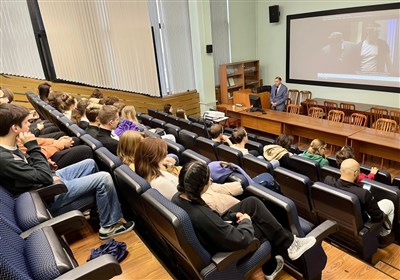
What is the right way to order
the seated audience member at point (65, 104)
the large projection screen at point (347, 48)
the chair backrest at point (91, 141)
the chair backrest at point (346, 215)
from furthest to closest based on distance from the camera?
the large projection screen at point (347, 48), the seated audience member at point (65, 104), the chair backrest at point (91, 141), the chair backrest at point (346, 215)

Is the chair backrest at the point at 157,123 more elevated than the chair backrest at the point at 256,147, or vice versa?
the chair backrest at the point at 157,123

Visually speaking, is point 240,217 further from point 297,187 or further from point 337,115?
point 337,115

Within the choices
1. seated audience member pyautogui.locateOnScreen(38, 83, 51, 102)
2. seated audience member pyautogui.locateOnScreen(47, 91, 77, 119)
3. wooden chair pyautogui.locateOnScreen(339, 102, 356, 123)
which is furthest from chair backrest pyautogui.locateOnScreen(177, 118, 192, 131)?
wooden chair pyautogui.locateOnScreen(339, 102, 356, 123)

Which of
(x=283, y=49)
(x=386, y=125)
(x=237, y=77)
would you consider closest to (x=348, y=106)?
(x=386, y=125)

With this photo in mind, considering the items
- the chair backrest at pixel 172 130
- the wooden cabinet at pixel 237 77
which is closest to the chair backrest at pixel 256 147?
the chair backrest at pixel 172 130

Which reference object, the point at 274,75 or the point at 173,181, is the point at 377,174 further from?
the point at 274,75

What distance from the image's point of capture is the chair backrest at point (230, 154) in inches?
119

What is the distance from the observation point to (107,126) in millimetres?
2824

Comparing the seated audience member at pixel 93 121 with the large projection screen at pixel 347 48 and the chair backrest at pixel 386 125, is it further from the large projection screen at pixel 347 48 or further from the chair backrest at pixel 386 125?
the large projection screen at pixel 347 48

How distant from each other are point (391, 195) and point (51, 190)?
2.67 metres

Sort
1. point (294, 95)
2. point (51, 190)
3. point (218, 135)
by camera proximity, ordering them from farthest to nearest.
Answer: point (294, 95) → point (218, 135) → point (51, 190)

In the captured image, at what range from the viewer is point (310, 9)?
22.8ft

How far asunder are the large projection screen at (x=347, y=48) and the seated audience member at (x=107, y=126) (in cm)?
584

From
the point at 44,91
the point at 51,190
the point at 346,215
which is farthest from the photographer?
the point at 44,91
